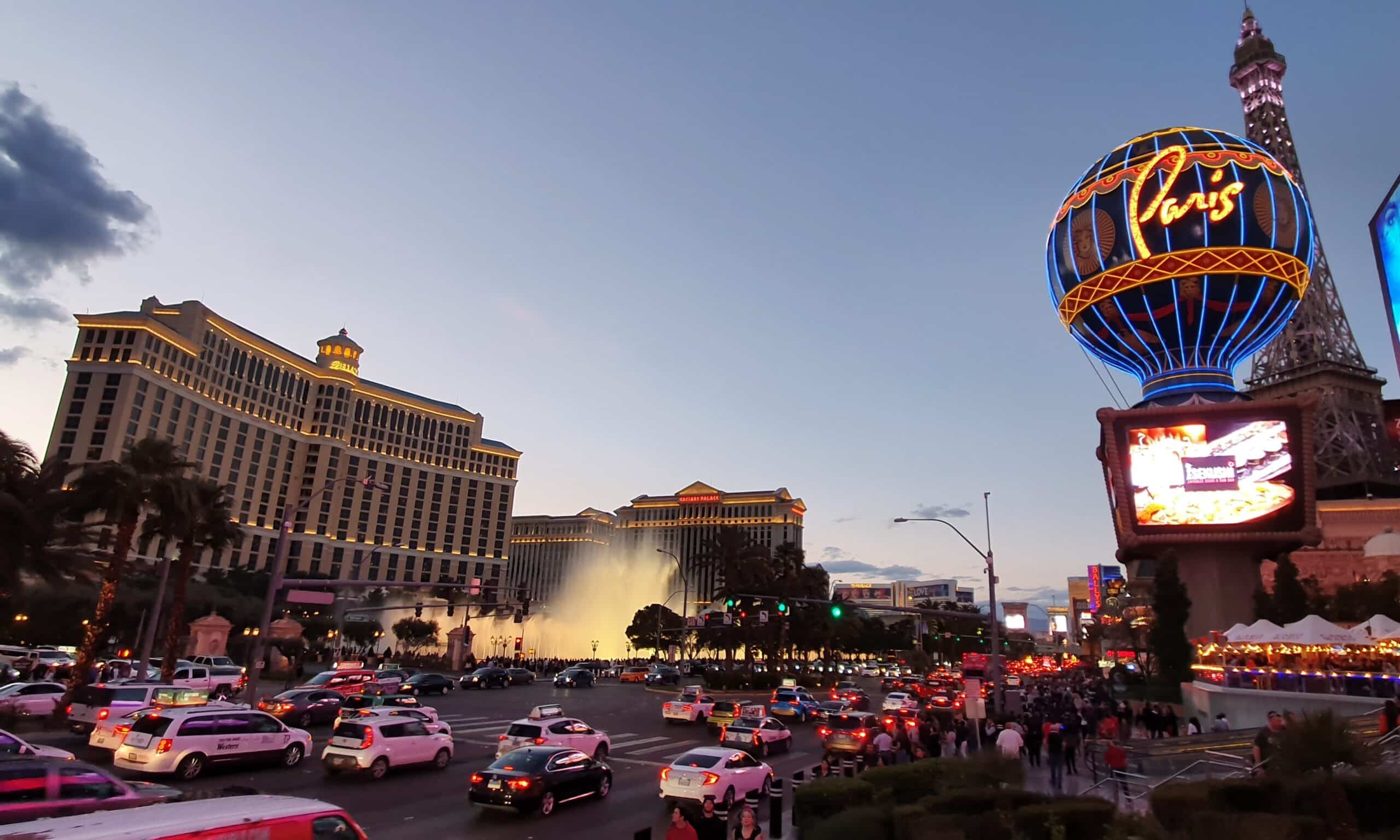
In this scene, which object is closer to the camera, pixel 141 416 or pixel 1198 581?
pixel 1198 581

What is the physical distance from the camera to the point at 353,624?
329 feet

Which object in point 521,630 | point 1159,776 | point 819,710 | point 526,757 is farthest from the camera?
point 521,630

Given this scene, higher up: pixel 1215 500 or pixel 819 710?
pixel 1215 500

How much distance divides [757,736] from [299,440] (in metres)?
141

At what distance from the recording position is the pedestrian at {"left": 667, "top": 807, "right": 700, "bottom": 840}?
10164 mm

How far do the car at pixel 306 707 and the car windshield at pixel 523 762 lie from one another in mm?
14221

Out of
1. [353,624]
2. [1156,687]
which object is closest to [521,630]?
[353,624]

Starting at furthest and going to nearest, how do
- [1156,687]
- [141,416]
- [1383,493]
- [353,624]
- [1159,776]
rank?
[141,416] → [1383,493] → [353,624] → [1156,687] → [1159,776]

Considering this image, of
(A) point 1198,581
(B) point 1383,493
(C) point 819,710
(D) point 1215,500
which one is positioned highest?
(B) point 1383,493

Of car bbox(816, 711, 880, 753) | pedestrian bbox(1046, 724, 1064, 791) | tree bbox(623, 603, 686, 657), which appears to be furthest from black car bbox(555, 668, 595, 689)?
tree bbox(623, 603, 686, 657)

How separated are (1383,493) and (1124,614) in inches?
1545

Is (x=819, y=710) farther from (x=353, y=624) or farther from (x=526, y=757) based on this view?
(x=353, y=624)

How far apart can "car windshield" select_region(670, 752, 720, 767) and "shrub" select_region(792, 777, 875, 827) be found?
139 inches

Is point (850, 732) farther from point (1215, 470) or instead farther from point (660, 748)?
point (1215, 470)
